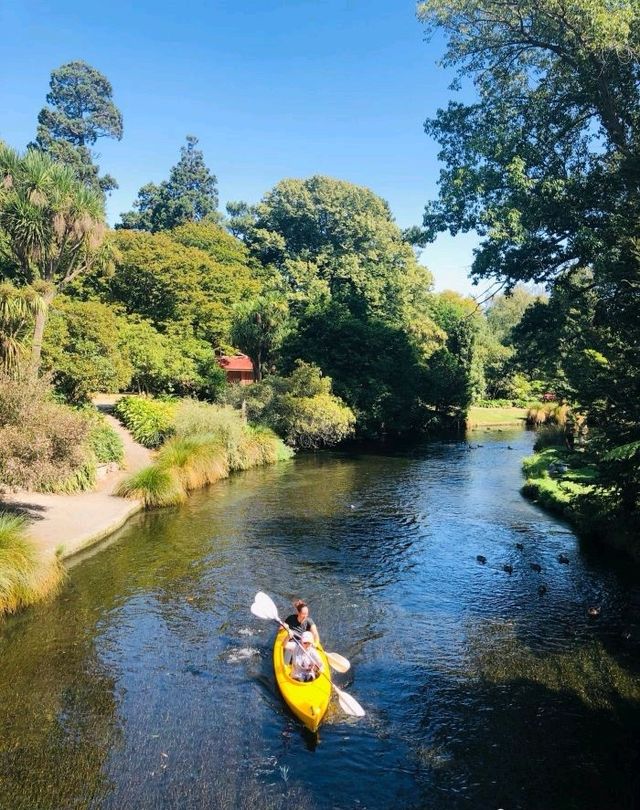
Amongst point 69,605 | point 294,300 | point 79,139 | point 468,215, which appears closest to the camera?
point 69,605

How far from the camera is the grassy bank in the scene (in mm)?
21625

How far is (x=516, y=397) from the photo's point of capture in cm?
6625

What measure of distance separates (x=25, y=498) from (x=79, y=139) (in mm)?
79911

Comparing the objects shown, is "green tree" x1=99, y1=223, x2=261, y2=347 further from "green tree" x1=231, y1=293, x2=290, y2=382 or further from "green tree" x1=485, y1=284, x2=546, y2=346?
"green tree" x1=485, y1=284, x2=546, y2=346

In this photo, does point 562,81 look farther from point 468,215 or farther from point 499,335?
point 499,335

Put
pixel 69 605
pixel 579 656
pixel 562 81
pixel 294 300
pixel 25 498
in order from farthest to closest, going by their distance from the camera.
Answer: pixel 294 300 → pixel 562 81 → pixel 25 498 → pixel 69 605 → pixel 579 656

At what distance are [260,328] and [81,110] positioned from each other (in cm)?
6615

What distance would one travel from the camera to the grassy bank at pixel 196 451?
851 inches

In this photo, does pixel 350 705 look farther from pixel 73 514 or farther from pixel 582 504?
pixel 73 514

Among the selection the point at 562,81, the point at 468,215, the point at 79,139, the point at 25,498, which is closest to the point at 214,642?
the point at 25,498

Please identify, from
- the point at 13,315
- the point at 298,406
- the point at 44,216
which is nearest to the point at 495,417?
the point at 298,406

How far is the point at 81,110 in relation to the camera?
8631cm

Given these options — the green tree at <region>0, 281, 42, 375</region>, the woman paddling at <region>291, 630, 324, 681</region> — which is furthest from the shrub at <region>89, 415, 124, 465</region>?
the woman paddling at <region>291, 630, 324, 681</region>

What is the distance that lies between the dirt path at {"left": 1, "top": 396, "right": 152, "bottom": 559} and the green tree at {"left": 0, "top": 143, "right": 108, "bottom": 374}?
19.9ft
